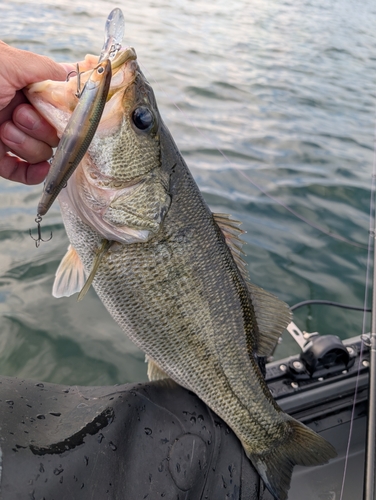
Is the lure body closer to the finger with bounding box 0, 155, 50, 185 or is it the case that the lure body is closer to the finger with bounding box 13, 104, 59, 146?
the finger with bounding box 13, 104, 59, 146

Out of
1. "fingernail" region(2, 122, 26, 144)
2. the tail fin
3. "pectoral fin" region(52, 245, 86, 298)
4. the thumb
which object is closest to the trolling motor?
the tail fin

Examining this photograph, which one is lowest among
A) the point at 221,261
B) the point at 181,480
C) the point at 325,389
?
the point at 325,389

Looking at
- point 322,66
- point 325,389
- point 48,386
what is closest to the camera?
point 48,386

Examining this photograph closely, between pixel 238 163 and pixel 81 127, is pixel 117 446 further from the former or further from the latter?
pixel 238 163

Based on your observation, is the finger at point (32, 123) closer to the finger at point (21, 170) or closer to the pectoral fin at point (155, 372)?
the finger at point (21, 170)

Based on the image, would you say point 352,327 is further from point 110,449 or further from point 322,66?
point 322,66

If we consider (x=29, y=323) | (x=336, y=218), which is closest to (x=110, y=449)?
(x=29, y=323)

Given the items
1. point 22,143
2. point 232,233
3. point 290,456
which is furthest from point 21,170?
point 290,456

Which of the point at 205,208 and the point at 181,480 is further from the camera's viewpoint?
the point at 205,208
